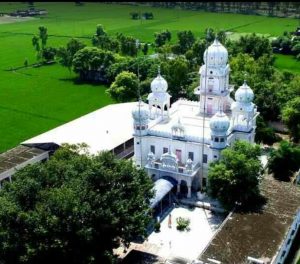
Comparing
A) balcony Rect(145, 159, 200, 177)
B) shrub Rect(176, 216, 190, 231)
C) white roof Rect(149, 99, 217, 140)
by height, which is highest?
white roof Rect(149, 99, 217, 140)

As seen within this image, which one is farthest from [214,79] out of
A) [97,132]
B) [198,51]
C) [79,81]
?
[79,81]

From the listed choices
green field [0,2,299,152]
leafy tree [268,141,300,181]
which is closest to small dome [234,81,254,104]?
leafy tree [268,141,300,181]

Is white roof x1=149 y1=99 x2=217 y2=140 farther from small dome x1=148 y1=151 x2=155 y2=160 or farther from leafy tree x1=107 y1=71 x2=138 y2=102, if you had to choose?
leafy tree x1=107 y1=71 x2=138 y2=102

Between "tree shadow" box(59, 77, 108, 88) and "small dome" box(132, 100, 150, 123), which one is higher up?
"small dome" box(132, 100, 150, 123)

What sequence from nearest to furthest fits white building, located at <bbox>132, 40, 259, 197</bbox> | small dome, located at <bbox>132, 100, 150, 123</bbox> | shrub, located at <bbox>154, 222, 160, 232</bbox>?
shrub, located at <bbox>154, 222, 160, 232</bbox> → white building, located at <bbox>132, 40, 259, 197</bbox> → small dome, located at <bbox>132, 100, 150, 123</bbox>

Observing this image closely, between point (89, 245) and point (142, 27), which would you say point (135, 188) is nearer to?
point (89, 245)

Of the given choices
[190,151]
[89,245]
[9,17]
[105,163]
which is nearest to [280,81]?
[190,151]

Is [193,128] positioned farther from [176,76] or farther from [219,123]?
[176,76]
